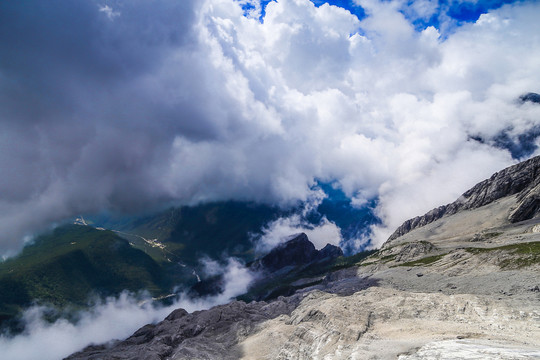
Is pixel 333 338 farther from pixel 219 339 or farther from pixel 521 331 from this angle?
pixel 219 339

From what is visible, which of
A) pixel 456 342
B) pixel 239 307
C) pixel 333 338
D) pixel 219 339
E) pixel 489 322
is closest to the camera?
pixel 456 342

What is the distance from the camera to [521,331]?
6353 cm

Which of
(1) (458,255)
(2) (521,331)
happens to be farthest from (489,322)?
(1) (458,255)

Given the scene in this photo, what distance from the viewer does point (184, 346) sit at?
98688 mm

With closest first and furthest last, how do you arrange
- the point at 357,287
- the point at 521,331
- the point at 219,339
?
the point at 521,331 < the point at 219,339 < the point at 357,287

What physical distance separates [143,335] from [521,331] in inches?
5807

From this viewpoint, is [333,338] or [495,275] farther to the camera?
[495,275]

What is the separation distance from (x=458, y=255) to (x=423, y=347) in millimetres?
166056

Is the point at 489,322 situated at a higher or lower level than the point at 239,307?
lower

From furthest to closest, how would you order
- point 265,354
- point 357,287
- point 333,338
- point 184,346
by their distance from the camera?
point 357,287 < point 184,346 < point 265,354 < point 333,338

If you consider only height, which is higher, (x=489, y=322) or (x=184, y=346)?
(x=184, y=346)

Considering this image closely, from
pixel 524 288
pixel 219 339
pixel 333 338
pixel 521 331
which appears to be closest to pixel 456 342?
pixel 521 331

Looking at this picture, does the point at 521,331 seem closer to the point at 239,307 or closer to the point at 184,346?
the point at 184,346

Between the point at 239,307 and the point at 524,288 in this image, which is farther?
the point at 239,307
